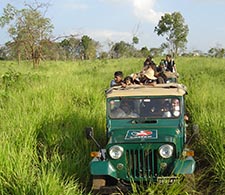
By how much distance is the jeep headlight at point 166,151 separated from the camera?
194 inches

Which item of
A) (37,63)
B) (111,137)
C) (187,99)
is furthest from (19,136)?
(37,63)

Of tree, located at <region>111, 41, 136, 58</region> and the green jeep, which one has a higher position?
tree, located at <region>111, 41, 136, 58</region>

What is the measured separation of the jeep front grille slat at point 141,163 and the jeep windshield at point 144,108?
2.61 ft

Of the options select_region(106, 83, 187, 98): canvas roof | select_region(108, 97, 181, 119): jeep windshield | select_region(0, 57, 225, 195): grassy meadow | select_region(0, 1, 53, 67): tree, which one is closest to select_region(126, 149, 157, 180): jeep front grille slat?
select_region(0, 57, 225, 195): grassy meadow

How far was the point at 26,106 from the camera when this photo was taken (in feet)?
25.5

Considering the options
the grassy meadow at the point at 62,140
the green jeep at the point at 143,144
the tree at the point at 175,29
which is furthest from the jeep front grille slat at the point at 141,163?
the tree at the point at 175,29

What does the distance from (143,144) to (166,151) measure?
0.30 m

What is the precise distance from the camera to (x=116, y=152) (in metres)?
5.00

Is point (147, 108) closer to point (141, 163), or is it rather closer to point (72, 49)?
point (141, 163)

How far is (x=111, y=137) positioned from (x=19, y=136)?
1579 mm

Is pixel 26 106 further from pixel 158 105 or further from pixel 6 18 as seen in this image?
pixel 6 18

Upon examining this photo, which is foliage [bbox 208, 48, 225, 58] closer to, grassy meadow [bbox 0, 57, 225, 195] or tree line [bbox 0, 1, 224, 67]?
tree line [bbox 0, 1, 224, 67]

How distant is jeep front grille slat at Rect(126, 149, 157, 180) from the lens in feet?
16.3

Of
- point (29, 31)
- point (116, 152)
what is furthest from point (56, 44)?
point (116, 152)
